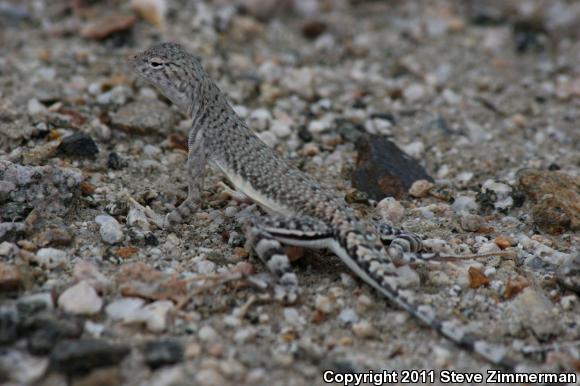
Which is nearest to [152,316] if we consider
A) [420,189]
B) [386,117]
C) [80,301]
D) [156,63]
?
[80,301]

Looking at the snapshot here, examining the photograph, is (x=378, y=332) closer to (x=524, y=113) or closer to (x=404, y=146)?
(x=404, y=146)

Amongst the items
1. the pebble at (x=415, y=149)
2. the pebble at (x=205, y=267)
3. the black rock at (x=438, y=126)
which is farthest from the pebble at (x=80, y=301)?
the black rock at (x=438, y=126)

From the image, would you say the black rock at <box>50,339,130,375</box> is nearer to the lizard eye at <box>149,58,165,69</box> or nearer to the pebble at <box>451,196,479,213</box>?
the lizard eye at <box>149,58,165,69</box>

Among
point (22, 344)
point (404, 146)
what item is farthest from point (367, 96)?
point (22, 344)

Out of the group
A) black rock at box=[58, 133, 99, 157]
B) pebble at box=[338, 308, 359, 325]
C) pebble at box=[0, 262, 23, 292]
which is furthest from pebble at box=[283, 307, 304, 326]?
black rock at box=[58, 133, 99, 157]

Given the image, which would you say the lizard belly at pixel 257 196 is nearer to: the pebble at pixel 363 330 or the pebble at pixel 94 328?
the pebble at pixel 363 330

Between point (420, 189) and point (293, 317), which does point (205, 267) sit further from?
point (420, 189)
